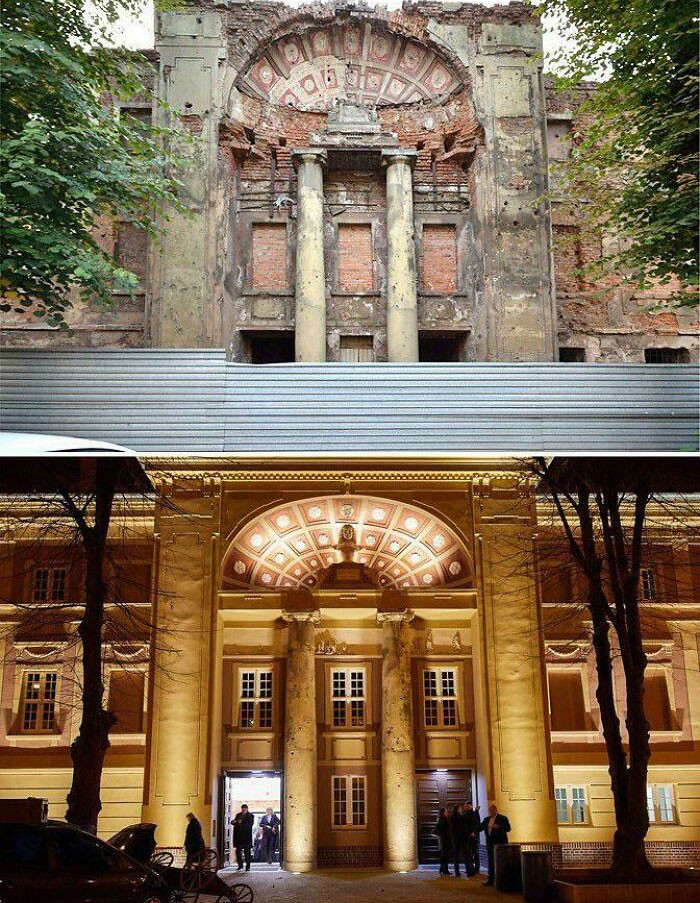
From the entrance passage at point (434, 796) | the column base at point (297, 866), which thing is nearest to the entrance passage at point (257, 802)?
the column base at point (297, 866)

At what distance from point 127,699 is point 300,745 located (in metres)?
4.42

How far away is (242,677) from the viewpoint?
24812mm

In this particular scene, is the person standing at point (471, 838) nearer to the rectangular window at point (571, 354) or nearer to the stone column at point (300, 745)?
the stone column at point (300, 745)

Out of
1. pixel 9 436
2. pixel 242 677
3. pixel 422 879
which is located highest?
pixel 9 436

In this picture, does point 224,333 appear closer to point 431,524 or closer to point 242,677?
point 431,524

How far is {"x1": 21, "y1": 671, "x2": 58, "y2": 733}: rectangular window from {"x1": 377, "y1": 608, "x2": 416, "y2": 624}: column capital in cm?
832

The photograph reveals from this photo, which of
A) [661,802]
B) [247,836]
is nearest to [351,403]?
[247,836]

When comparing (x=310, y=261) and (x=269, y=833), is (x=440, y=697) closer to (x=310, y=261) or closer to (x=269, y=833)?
(x=269, y=833)

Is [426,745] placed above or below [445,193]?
below

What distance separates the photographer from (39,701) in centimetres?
2306

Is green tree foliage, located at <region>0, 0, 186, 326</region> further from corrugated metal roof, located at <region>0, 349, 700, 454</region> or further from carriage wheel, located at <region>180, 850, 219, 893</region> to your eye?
carriage wheel, located at <region>180, 850, 219, 893</region>

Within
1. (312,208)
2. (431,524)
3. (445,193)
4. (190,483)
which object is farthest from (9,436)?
(445,193)

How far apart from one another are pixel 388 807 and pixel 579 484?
9.53 m

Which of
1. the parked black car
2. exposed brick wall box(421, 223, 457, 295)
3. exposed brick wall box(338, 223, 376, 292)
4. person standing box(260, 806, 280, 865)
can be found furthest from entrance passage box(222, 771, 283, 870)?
exposed brick wall box(421, 223, 457, 295)
